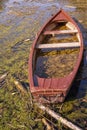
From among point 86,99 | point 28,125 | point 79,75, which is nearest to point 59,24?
point 79,75

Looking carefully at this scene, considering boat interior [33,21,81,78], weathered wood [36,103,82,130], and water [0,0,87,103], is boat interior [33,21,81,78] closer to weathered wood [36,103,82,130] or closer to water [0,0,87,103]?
water [0,0,87,103]

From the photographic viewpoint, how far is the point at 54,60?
705 centimetres

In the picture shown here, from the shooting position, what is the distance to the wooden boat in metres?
5.28

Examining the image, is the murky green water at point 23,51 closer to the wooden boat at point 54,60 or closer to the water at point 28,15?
the water at point 28,15

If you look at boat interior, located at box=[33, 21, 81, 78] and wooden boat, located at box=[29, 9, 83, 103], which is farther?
boat interior, located at box=[33, 21, 81, 78]

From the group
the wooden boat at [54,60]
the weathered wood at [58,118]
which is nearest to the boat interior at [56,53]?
the wooden boat at [54,60]

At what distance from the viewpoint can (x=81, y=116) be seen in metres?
5.16

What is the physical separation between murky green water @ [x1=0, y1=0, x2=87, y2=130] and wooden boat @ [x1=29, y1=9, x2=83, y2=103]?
32 cm

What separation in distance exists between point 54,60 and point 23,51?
119 centimetres

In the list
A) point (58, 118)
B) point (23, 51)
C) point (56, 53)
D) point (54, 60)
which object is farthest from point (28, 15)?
point (58, 118)

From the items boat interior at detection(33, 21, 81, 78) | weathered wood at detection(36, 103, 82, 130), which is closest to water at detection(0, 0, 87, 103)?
boat interior at detection(33, 21, 81, 78)

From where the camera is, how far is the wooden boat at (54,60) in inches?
208

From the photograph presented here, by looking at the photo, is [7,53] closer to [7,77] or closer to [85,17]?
[7,77]

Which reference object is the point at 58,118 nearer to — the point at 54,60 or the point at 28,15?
the point at 54,60
